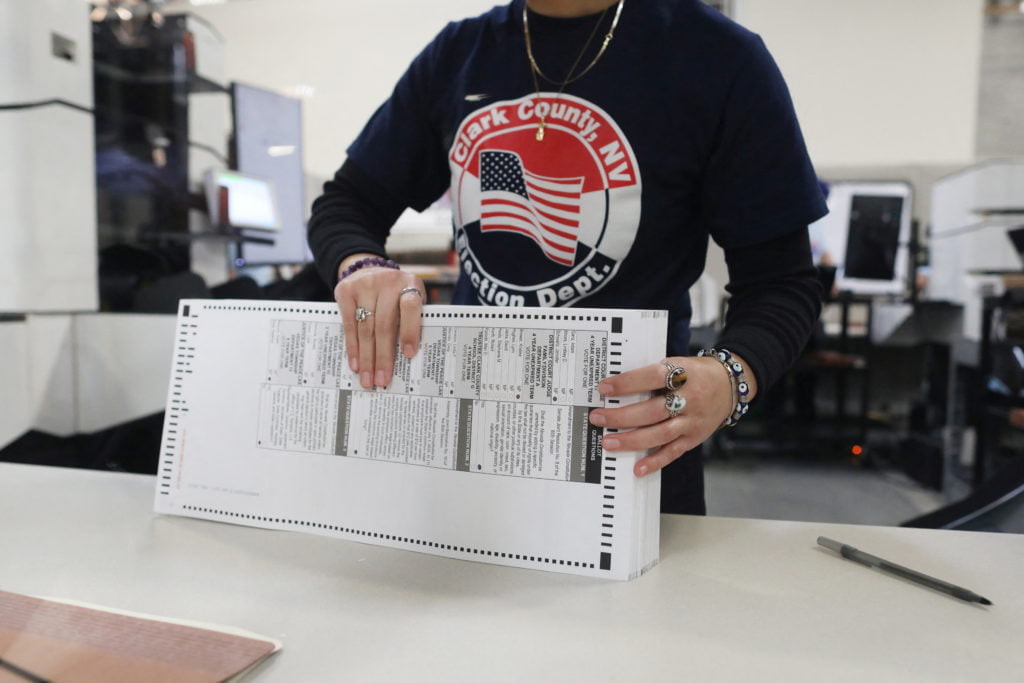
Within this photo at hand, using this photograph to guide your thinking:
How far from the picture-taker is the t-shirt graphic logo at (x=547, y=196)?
65 cm

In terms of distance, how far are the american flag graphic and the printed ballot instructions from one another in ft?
0.72

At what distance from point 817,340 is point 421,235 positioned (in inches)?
82.9

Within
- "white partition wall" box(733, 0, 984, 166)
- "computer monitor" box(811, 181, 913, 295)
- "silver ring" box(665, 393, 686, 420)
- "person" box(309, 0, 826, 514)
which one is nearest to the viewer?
"silver ring" box(665, 393, 686, 420)

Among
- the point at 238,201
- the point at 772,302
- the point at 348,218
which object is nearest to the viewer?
the point at 772,302

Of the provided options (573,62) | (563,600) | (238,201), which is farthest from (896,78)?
(563,600)

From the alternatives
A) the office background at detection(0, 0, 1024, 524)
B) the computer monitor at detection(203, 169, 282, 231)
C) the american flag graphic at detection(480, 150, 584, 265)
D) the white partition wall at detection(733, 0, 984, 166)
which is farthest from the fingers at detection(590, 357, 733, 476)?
the white partition wall at detection(733, 0, 984, 166)

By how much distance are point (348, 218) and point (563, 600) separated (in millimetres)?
485

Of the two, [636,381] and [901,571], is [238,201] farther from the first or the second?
[901,571]

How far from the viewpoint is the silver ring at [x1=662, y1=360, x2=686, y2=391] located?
0.44m

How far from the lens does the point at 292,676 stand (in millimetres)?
330

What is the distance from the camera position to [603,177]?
0.65m

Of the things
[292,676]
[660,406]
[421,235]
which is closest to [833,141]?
[421,235]

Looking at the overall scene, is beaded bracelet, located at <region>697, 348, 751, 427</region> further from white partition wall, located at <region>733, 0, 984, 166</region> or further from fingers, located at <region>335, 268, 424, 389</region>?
white partition wall, located at <region>733, 0, 984, 166</region>

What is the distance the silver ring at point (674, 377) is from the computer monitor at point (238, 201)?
74.7 inches
